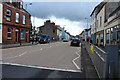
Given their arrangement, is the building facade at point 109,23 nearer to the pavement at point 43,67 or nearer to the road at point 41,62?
the road at point 41,62

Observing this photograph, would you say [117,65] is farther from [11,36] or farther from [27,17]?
[27,17]

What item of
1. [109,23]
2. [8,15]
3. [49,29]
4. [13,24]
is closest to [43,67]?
[109,23]

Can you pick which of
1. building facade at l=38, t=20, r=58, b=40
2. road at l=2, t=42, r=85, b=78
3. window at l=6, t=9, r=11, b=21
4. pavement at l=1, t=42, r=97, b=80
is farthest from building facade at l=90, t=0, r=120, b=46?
building facade at l=38, t=20, r=58, b=40

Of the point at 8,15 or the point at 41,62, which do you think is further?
the point at 8,15

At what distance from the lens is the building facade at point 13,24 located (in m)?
25.8

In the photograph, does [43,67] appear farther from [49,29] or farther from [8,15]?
[49,29]

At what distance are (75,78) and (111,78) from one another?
1.58 m

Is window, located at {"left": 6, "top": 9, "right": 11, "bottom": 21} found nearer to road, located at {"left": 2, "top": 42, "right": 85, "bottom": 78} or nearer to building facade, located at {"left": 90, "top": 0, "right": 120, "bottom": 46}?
road, located at {"left": 2, "top": 42, "right": 85, "bottom": 78}

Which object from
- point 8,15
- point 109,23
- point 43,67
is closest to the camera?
point 43,67

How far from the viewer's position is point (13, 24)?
28.8 metres

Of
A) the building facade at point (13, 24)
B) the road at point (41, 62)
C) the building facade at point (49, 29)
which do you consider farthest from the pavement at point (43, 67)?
the building facade at point (49, 29)

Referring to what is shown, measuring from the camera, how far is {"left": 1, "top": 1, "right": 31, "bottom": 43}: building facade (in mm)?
25812

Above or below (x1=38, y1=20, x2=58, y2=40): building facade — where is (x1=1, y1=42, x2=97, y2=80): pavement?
below

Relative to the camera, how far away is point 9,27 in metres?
27.4
